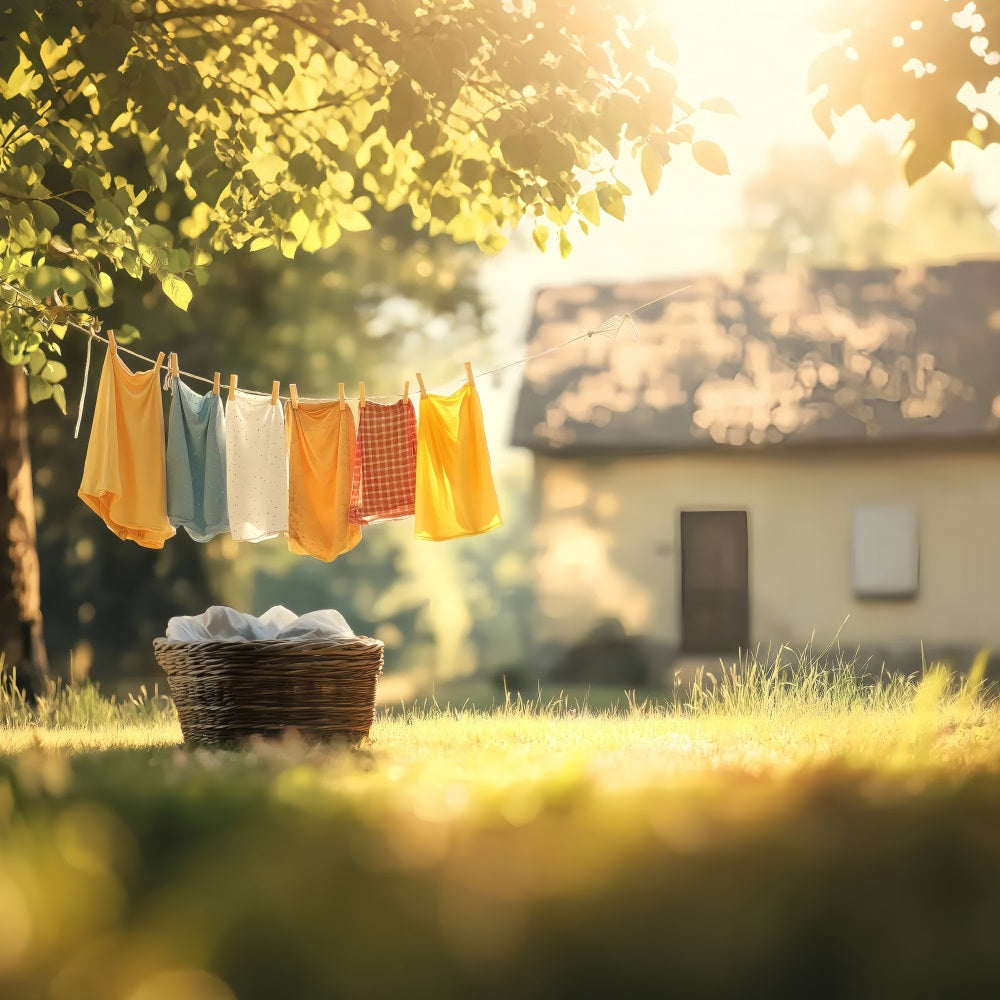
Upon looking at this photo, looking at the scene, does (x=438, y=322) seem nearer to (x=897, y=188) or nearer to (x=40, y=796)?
(x=40, y=796)

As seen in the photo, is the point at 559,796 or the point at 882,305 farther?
the point at 882,305

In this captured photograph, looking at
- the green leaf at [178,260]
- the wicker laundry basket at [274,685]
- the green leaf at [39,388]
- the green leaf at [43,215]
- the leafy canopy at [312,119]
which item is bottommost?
the wicker laundry basket at [274,685]

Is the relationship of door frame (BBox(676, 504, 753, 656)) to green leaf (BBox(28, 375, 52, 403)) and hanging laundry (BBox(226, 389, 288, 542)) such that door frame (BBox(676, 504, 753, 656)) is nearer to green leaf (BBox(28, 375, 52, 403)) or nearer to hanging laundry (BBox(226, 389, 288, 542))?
hanging laundry (BBox(226, 389, 288, 542))

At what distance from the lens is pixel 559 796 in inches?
64.7

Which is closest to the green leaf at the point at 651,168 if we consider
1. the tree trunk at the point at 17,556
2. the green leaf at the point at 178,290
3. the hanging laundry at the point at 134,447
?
the green leaf at the point at 178,290

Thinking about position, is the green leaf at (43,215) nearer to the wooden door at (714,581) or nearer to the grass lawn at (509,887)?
the grass lawn at (509,887)

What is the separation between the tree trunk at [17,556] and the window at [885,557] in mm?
7145

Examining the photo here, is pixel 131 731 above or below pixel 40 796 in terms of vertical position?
below

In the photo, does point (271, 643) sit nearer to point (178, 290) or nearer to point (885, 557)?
point (178, 290)

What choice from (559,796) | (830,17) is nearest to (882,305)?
(830,17)

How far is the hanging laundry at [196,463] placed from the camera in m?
7.16

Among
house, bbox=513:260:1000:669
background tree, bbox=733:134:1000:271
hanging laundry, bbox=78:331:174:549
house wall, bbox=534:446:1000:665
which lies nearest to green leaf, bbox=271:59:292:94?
hanging laundry, bbox=78:331:174:549

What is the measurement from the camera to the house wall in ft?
39.0

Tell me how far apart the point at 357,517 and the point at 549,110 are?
9.60 ft
